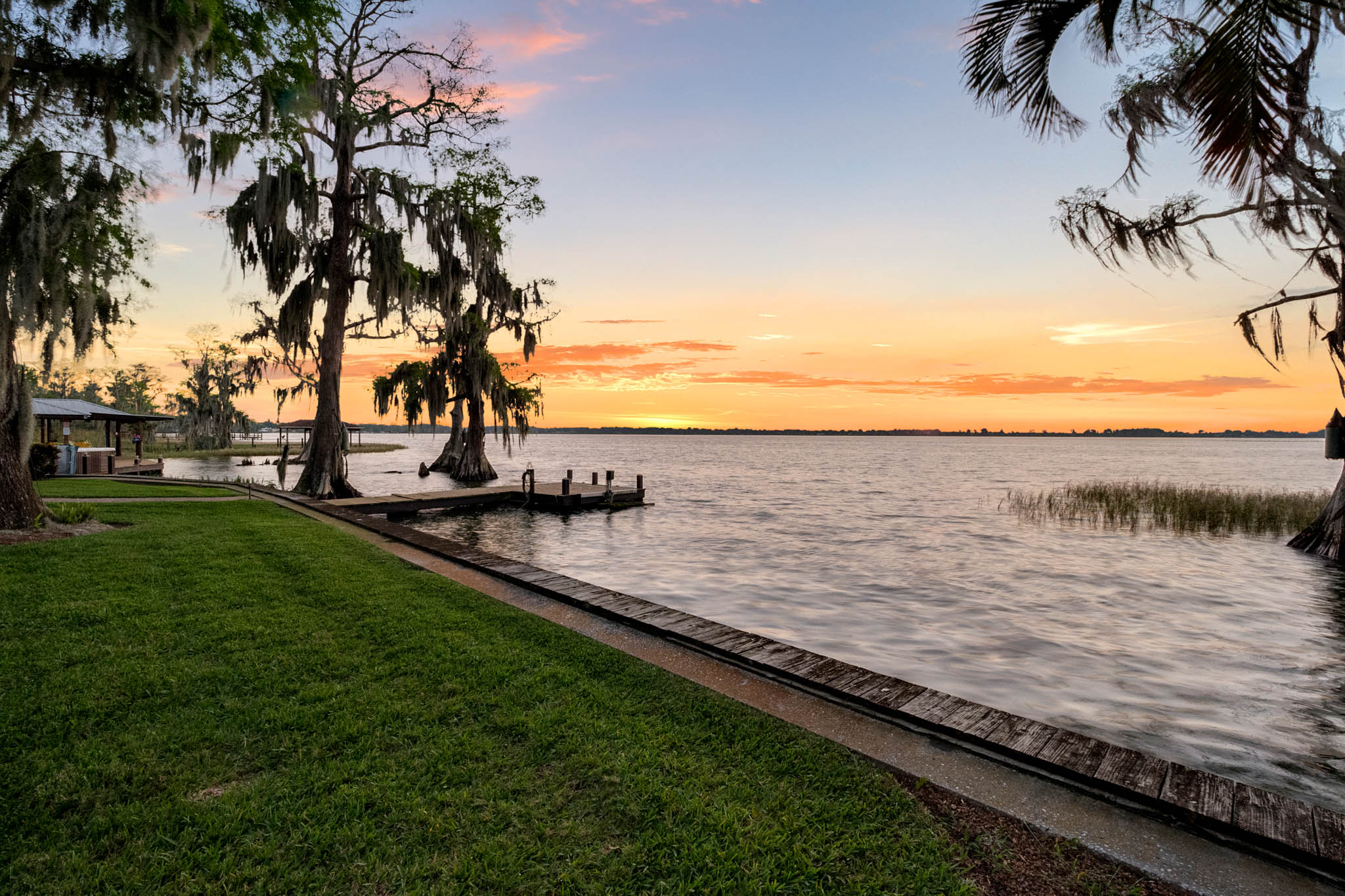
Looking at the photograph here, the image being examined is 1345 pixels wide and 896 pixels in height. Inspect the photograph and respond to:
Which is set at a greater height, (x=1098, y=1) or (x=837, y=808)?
(x=1098, y=1)

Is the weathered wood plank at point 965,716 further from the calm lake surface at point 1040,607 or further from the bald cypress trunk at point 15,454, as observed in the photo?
the bald cypress trunk at point 15,454

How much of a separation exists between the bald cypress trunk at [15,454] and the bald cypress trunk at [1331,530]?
23770 millimetres

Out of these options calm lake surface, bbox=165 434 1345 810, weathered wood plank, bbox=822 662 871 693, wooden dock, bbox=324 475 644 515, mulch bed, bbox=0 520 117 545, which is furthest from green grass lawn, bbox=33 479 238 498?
weathered wood plank, bbox=822 662 871 693

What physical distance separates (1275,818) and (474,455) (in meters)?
36.4

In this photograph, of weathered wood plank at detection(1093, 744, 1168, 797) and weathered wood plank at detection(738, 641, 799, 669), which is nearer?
weathered wood plank at detection(1093, 744, 1168, 797)

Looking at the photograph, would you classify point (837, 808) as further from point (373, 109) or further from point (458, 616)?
point (373, 109)

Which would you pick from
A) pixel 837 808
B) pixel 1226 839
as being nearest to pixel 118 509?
pixel 837 808

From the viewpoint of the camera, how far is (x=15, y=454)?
987 cm

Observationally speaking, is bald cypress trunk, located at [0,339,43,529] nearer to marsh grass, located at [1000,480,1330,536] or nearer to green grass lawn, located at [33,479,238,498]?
green grass lawn, located at [33,479,238,498]

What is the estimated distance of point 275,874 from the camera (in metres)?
2.70

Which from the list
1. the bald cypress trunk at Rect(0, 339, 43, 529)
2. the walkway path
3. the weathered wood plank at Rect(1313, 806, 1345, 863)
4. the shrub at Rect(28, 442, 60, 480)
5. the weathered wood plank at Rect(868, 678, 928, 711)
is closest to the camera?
the weathered wood plank at Rect(1313, 806, 1345, 863)

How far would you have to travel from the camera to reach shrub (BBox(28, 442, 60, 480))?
21297mm

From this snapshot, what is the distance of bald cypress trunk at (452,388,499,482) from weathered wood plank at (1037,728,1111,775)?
3268cm

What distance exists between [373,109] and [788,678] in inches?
824
